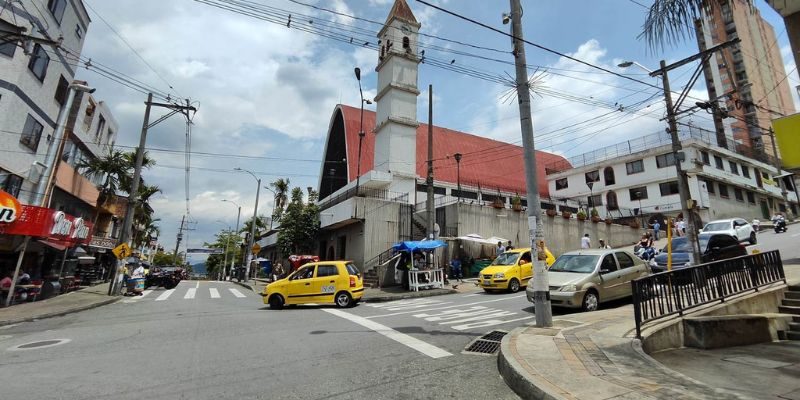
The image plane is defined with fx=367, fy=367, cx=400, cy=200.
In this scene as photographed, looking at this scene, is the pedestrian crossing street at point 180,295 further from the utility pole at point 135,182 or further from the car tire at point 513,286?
the car tire at point 513,286

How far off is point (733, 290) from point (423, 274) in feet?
36.1

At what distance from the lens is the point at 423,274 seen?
17125 millimetres

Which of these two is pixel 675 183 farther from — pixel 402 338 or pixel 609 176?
pixel 402 338

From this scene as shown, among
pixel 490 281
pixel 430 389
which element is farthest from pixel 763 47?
pixel 430 389

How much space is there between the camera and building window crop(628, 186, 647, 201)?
3831 cm

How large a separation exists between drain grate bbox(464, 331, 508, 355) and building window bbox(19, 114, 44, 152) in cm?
A: 2121

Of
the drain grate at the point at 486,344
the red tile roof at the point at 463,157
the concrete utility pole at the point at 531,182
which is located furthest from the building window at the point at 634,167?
the drain grate at the point at 486,344

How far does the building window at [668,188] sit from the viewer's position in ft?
118

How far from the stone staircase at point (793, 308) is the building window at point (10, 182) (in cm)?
2643

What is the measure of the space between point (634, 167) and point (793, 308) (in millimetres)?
35636

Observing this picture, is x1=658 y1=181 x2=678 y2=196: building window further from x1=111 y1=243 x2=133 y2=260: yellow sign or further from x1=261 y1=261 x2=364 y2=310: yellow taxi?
x1=111 y1=243 x2=133 y2=260: yellow sign

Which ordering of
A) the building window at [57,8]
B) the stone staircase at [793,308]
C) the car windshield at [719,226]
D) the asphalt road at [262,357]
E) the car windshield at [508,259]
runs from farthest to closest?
1. the car windshield at [719,226]
2. the building window at [57,8]
3. the car windshield at [508,259]
4. the stone staircase at [793,308]
5. the asphalt road at [262,357]

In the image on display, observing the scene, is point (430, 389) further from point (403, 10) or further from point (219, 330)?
point (403, 10)

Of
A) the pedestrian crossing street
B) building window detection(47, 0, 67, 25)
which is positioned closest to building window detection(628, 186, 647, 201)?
the pedestrian crossing street
